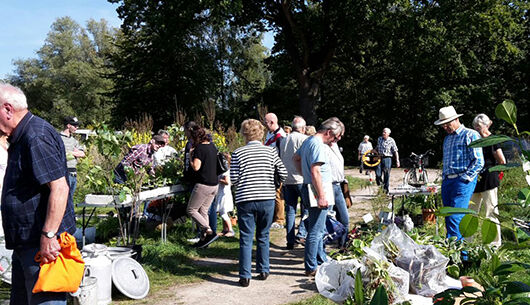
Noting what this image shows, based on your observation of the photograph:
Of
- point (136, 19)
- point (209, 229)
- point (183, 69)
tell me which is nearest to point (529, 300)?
point (209, 229)

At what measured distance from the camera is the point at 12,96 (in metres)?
2.72

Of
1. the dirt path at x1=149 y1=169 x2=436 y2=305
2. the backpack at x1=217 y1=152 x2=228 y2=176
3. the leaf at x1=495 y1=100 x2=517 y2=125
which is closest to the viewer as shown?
Answer: the leaf at x1=495 y1=100 x2=517 y2=125

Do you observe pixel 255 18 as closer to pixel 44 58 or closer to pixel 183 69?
pixel 183 69

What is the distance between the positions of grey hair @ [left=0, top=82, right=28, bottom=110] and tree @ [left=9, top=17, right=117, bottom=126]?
133 ft

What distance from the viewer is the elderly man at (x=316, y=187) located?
198 inches

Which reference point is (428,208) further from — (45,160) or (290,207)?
(45,160)

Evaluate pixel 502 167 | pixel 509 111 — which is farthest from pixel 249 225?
pixel 509 111

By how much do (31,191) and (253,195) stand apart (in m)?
2.64

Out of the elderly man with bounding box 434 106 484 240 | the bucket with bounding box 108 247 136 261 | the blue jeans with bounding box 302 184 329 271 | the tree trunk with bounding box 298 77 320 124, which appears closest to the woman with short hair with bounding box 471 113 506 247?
the elderly man with bounding box 434 106 484 240

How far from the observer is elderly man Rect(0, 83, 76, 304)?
2672mm

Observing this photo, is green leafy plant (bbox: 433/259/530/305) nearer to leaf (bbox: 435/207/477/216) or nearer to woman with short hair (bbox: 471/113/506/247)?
leaf (bbox: 435/207/477/216)

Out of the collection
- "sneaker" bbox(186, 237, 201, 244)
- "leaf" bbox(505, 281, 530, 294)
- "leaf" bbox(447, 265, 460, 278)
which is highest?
"leaf" bbox(505, 281, 530, 294)

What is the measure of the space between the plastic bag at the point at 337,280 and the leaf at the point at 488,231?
3.07 meters

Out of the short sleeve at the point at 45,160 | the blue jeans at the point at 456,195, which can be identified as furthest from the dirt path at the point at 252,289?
the short sleeve at the point at 45,160
